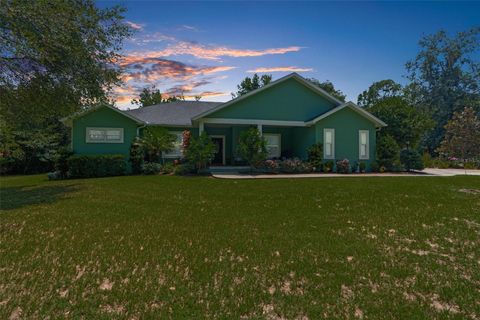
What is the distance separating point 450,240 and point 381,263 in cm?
A: 200

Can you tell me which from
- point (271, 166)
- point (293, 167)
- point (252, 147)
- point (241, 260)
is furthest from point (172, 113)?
point (241, 260)

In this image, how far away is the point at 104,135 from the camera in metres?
17.0

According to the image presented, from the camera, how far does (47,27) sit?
8.48 m

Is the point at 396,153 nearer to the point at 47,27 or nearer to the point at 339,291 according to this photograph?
the point at 339,291

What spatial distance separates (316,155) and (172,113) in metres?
12.0

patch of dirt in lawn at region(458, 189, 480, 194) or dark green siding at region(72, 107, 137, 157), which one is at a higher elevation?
dark green siding at region(72, 107, 137, 157)

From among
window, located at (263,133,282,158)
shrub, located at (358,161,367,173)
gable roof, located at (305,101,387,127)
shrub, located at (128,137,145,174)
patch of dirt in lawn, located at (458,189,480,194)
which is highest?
gable roof, located at (305,101,387,127)

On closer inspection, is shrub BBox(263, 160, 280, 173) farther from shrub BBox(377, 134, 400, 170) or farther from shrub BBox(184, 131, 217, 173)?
shrub BBox(377, 134, 400, 170)

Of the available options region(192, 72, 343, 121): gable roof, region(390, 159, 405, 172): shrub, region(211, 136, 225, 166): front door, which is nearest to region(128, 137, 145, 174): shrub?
region(192, 72, 343, 121): gable roof

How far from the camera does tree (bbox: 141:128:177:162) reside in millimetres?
16422

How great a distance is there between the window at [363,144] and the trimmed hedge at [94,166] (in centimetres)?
1583

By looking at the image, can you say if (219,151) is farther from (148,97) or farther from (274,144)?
(148,97)

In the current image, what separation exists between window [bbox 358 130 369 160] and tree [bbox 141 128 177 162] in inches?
506

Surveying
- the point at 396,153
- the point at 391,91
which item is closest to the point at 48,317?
the point at 396,153
